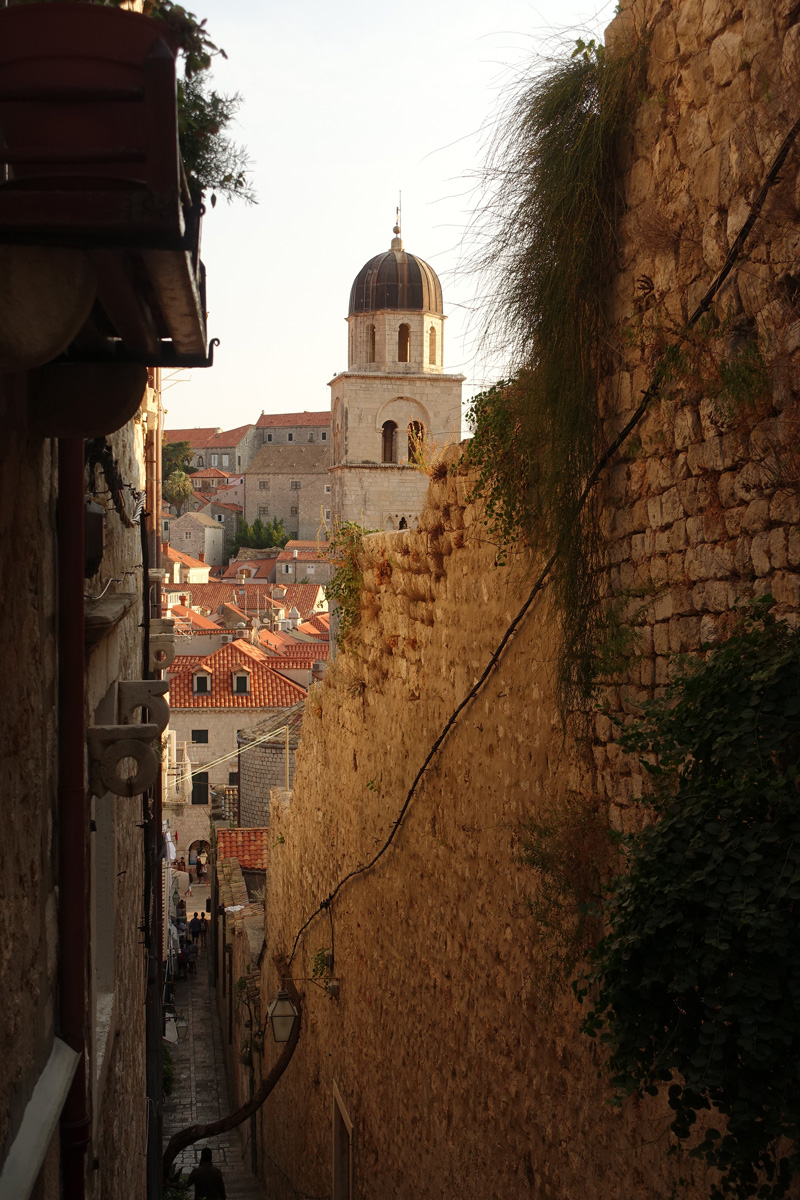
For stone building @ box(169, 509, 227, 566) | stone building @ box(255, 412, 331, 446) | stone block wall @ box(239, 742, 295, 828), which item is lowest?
stone block wall @ box(239, 742, 295, 828)

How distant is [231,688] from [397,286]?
1520 cm

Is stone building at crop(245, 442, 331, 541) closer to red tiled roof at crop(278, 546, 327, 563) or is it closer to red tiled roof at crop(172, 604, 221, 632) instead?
red tiled roof at crop(278, 546, 327, 563)

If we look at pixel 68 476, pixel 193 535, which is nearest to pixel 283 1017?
pixel 68 476

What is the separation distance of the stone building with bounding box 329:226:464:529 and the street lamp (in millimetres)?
25891

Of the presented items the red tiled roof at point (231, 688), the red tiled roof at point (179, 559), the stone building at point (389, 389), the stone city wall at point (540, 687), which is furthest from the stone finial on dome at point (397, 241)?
the red tiled roof at point (179, 559)

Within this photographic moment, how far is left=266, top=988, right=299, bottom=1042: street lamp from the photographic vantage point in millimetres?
10836

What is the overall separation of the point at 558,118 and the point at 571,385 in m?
0.98

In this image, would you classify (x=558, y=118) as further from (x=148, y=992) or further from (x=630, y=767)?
(x=148, y=992)

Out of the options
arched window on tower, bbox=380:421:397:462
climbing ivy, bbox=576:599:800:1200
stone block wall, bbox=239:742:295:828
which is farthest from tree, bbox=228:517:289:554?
climbing ivy, bbox=576:599:800:1200

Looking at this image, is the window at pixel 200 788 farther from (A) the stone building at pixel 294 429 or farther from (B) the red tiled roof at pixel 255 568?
(A) the stone building at pixel 294 429

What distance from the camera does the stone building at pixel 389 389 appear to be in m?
36.5

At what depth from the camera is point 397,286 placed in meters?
36.7

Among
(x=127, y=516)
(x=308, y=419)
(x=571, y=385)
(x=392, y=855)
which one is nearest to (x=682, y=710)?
(x=571, y=385)

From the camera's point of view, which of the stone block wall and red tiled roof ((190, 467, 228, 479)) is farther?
red tiled roof ((190, 467, 228, 479))
